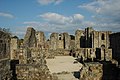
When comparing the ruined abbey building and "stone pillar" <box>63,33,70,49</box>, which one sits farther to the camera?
"stone pillar" <box>63,33,70,49</box>

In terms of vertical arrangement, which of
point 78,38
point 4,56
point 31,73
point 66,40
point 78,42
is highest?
point 78,38

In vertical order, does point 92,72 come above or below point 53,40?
below

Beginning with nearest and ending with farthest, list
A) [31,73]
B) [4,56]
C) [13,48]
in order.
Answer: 1. [31,73]
2. [4,56]
3. [13,48]

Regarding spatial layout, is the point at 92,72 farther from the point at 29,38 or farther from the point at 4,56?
the point at 29,38

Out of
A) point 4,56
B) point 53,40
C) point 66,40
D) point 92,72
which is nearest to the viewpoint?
point 92,72

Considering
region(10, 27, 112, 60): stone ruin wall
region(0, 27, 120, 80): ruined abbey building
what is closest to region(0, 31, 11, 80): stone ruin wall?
region(0, 27, 120, 80): ruined abbey building

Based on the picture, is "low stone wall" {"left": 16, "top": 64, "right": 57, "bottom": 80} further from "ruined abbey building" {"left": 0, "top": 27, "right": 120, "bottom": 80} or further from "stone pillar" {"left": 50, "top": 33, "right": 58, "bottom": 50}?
"stone pillar" {"left": 50, "top": 33, "right": 58, "bottom": 50}

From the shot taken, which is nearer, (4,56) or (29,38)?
(4,56)

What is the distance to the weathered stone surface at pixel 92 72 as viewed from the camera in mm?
10125

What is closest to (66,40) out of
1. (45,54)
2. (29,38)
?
(45,54)

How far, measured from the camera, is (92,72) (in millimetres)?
10180

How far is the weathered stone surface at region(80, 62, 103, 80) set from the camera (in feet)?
33.2

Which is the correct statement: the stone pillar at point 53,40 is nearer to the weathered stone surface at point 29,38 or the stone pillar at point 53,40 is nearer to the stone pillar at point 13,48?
the stone pillar at point 13,48

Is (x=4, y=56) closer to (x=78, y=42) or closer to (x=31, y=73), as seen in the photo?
(x=31, y=73)
